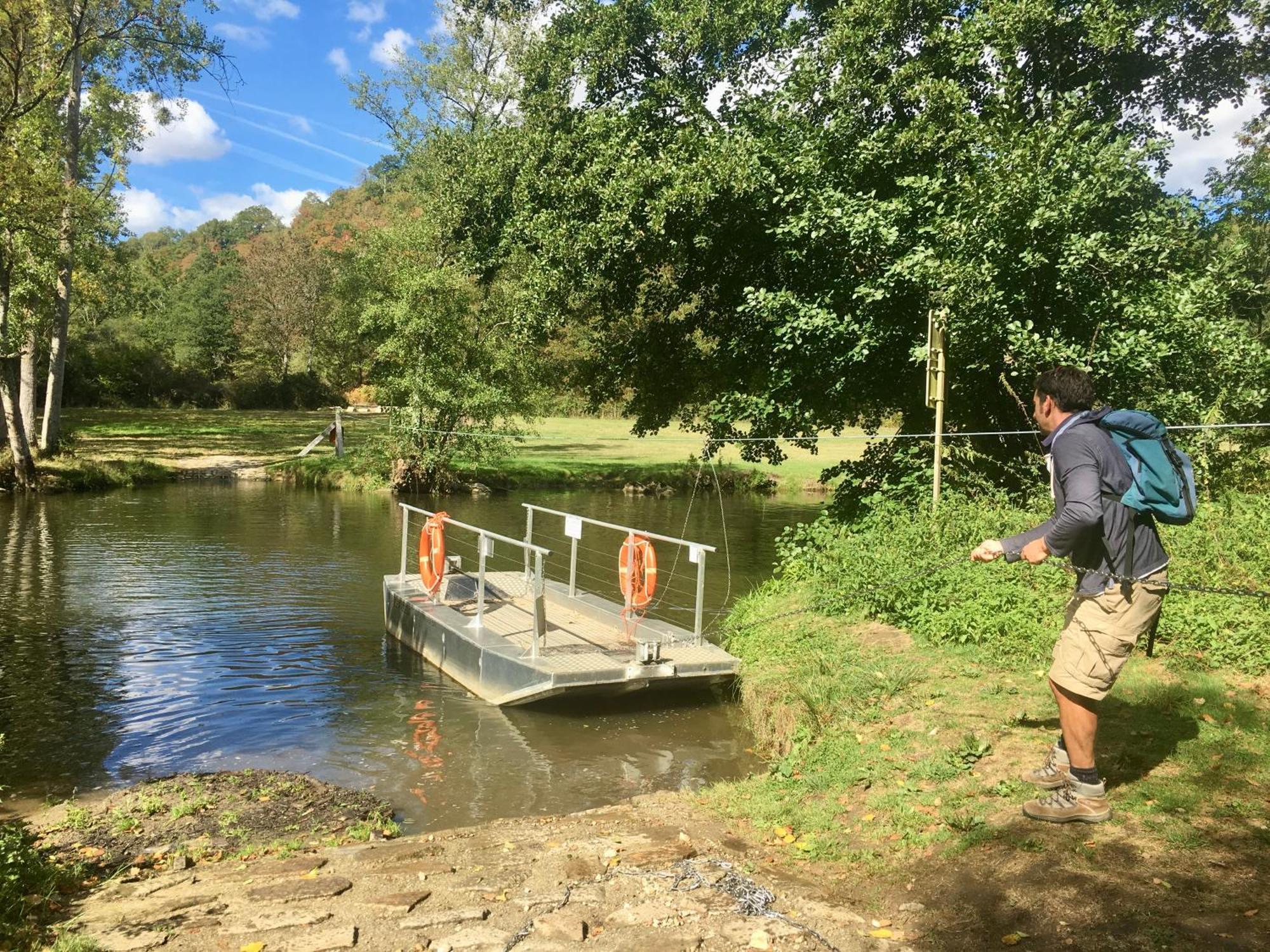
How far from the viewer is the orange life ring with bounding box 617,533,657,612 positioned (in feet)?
35.4

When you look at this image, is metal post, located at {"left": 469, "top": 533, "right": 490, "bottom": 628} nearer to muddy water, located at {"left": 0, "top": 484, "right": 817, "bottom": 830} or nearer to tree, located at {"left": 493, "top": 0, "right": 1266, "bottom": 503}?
muddy water, located at {"left": 0, "top": 484, "right": 817, "bottom": 830}

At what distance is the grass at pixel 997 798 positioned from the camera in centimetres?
448

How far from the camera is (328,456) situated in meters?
35.9

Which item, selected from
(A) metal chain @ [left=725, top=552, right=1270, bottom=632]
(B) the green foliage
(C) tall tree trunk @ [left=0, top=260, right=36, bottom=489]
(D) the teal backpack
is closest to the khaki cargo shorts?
(D) the teal backpack

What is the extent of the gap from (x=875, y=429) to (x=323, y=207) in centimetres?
10661

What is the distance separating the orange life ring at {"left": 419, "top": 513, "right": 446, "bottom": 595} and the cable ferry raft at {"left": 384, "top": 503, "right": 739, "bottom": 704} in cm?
2

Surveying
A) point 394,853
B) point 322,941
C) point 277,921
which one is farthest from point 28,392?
point 322,941

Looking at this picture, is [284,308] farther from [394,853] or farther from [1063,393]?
[1063,393]

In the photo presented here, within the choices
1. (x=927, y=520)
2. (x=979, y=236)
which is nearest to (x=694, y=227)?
(x=979, y=236)

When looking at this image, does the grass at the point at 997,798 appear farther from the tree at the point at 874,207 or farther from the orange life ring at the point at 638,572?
the tree at the point at 874,207

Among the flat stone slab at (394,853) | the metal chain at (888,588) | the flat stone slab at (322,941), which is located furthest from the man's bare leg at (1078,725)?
the flat stone slab at (322,941)

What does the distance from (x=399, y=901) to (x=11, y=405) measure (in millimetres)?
25959

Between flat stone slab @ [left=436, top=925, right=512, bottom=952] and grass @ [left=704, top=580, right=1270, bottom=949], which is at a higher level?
grass @ [left=704, top=580, right=1270, bottom=949]

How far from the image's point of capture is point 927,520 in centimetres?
1098
